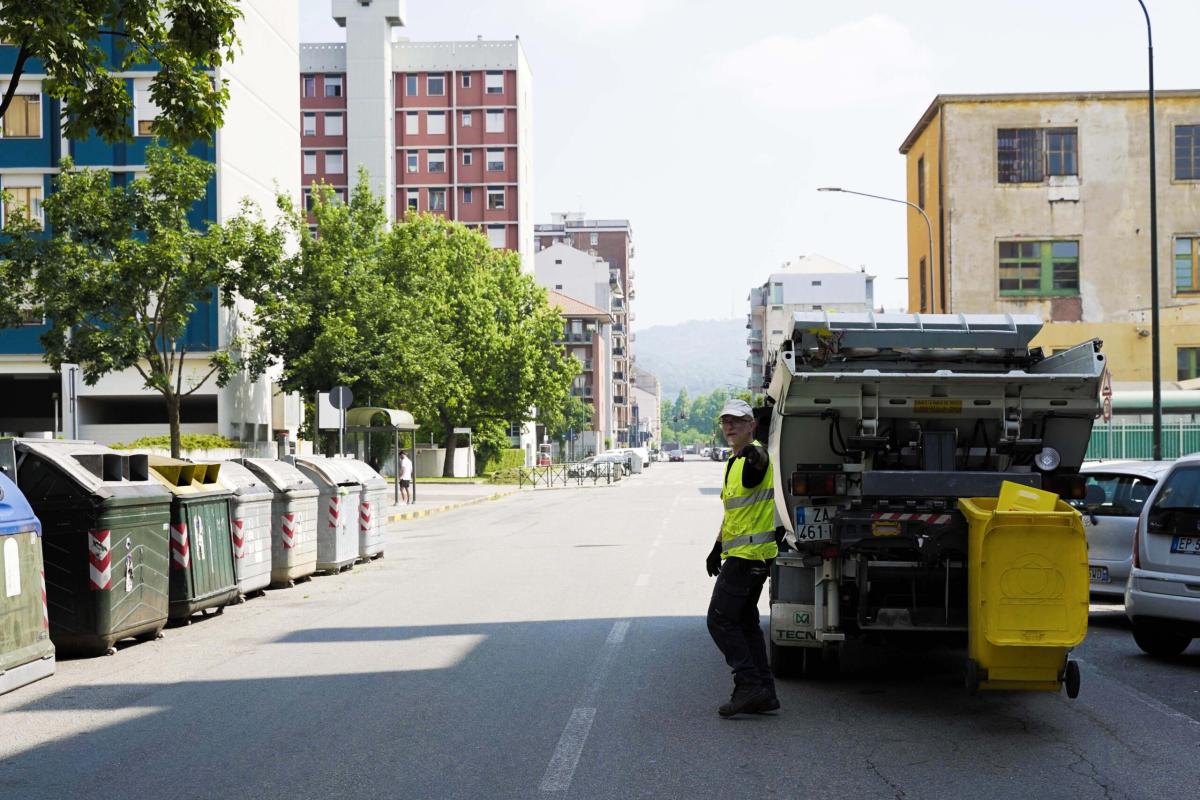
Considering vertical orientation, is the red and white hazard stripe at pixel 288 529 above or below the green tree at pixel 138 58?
below

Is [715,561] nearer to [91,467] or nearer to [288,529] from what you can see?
[91,467]

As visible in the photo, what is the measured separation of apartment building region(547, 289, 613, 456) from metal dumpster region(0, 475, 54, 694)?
360 feet

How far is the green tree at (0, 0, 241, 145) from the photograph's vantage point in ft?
41.7

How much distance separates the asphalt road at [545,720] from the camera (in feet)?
21.5

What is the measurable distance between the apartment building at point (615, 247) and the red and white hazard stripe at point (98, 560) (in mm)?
141850

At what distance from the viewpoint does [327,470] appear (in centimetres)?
1881

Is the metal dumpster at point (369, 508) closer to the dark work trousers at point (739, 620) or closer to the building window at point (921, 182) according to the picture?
the dark work trousers at point (739, 620)

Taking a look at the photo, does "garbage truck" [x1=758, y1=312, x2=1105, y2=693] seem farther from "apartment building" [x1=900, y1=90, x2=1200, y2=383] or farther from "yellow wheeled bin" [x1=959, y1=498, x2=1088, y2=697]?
"apartment building" [x1=900, y1=90, x2=1200, y2=383]

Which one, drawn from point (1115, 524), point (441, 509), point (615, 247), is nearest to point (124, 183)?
point (441, 509)

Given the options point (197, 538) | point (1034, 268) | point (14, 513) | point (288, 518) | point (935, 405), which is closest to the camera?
point (935, 405)

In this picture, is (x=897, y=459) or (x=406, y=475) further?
(x=406, y=475)

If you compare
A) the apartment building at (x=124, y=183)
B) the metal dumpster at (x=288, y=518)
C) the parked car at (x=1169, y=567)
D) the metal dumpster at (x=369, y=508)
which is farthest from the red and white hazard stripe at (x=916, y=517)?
the apartment building at (x=124, y=183)

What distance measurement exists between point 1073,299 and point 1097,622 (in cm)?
3625

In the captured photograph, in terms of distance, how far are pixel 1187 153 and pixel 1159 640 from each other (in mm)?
40514
